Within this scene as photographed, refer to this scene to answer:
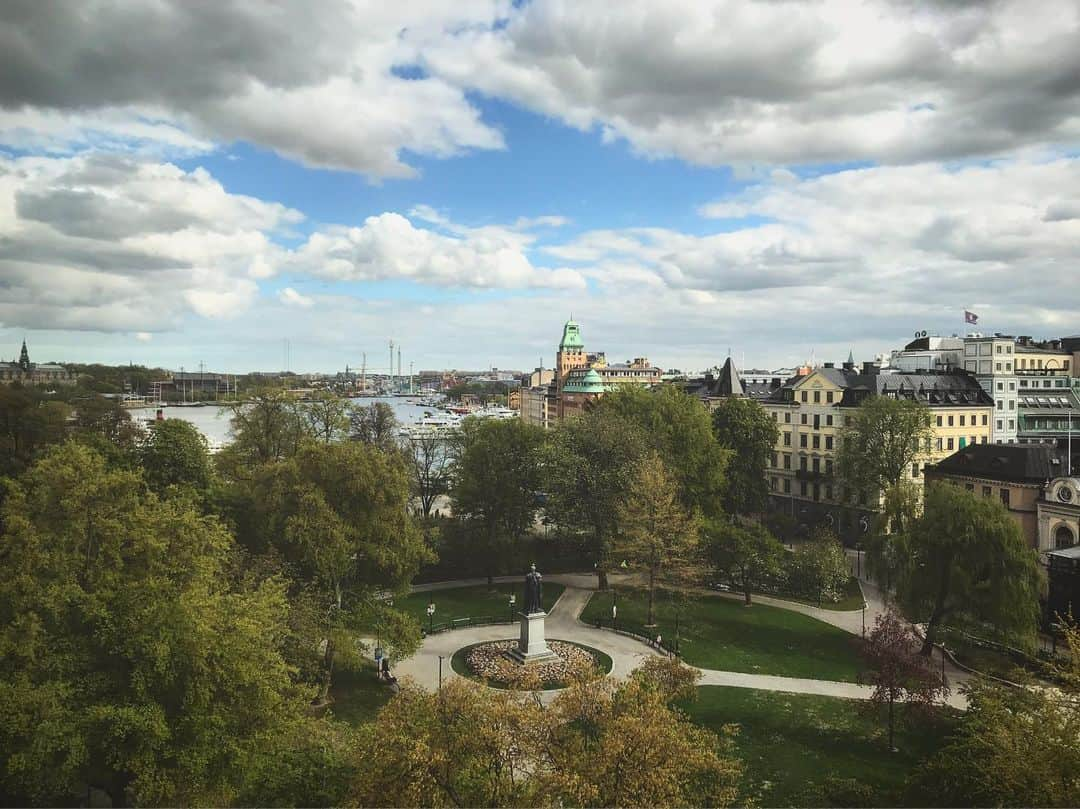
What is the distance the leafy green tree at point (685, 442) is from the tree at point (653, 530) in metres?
10.3

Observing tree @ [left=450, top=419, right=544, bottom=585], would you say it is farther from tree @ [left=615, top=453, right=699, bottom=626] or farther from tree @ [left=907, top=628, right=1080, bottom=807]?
tree @ [left=907, top=628, right=1080, bottom=807]

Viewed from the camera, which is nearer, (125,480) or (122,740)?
(122,740)

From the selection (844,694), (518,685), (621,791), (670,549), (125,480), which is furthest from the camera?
(670,549)

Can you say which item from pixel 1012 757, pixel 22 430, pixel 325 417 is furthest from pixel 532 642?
pixel 22 430

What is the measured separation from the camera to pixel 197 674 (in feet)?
61.4

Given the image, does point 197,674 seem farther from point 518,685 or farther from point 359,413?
point 359,413

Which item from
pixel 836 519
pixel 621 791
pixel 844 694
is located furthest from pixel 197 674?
pixel 836 519

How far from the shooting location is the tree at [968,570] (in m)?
34.4

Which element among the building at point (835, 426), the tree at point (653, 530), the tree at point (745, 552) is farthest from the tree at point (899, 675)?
the building at point (835, 426)

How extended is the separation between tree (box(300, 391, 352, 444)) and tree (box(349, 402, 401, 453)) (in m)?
5.49

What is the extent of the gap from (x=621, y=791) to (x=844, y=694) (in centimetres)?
2261

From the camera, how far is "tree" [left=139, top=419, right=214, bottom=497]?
42062 millimetres

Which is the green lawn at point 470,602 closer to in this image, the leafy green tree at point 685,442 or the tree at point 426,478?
the tree at point 426,478

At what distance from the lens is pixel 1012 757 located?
1670cm
